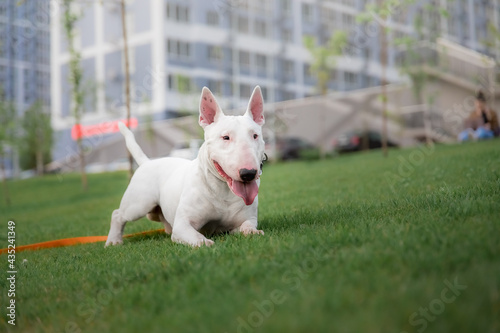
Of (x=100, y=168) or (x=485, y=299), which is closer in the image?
(x=485, y=299)

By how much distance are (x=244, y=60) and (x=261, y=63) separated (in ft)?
8.53

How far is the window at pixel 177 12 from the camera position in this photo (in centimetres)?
4812

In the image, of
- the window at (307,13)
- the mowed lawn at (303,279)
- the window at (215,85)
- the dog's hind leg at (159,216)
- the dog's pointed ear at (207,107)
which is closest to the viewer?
the mowed lawn at (303,279)

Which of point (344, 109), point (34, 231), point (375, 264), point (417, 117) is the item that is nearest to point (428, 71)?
point (417, 117)

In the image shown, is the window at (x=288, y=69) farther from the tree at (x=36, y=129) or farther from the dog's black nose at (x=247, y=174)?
the dog's black nose at (x=247, y=174)

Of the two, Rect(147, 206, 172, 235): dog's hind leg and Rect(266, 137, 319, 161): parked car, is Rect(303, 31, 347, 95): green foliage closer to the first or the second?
Rect(266, 137, 319, 161): parked car

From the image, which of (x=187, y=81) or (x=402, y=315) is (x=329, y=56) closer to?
(x=187, y=81)

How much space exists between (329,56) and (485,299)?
3016cm

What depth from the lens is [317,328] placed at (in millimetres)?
2609

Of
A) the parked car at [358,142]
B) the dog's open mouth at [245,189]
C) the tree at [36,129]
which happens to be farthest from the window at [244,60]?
the dog's open mouth at [245,189]

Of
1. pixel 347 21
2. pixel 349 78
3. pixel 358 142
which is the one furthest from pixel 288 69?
pixel 358 142

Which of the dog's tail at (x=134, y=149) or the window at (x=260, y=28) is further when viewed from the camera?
the window at (x=260, y=28)

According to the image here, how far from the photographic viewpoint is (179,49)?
160 ft

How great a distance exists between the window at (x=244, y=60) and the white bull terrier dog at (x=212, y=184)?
48.6 meters
